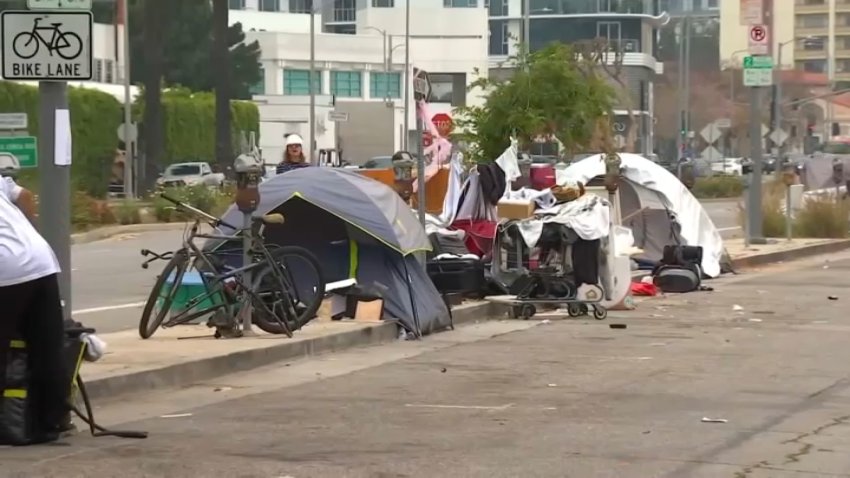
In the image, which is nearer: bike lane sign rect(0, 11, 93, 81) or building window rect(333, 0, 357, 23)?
bike lane sign rect(0, 11, 93, 81)

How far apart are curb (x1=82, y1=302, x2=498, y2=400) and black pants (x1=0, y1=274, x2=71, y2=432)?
1.86m

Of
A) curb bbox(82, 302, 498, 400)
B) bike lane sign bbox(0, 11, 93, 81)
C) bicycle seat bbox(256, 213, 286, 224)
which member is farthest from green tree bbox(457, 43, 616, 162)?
bike lane sign bbox(0, 11, 93, 81)

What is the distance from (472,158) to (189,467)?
1869 centimetres

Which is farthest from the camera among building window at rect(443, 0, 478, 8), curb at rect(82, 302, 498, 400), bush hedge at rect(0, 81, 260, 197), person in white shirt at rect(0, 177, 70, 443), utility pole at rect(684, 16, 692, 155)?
building window at rect(443, 0, 478, 8)

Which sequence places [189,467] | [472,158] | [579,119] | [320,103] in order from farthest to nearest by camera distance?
[320,103]
[579,119]
[472,158]
[189,467]

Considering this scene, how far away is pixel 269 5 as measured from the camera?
350ft

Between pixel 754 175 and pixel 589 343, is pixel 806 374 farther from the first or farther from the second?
pixel 754 175

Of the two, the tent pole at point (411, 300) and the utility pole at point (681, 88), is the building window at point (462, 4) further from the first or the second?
the tent pole at point (411, 300)

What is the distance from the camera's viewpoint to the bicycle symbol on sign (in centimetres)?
1031

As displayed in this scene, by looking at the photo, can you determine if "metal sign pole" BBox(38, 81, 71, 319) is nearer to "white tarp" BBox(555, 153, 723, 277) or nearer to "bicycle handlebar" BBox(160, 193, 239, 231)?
"bicycle handlebar" BBox(160, 193, 239, 231)

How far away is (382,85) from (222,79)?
41317mm

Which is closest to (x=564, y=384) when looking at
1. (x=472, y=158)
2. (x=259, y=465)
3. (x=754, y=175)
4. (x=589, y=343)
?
(x=589, y=343)

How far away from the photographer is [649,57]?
323 feet

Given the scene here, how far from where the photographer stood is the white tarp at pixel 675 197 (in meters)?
23.5
